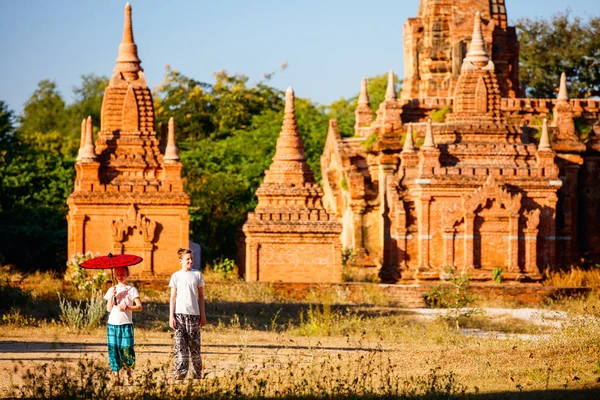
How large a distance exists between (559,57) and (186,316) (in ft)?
143

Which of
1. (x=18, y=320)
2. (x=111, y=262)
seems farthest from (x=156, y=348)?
(x=111, y=262)

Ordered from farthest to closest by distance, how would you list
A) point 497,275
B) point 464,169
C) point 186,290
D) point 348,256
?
point 348,256 < point 464,169 < point 497,275 < point 186,290

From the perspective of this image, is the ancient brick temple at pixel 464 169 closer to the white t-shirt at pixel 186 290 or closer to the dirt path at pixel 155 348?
the dirt path at pixel 155 348

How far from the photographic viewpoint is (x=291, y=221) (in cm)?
3183

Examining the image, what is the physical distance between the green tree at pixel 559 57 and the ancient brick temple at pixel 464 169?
16660 millimetres

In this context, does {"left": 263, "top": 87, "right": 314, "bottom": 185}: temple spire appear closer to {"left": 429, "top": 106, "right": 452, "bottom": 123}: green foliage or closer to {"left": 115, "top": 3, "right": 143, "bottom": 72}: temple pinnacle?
{"left": 115, "top": 3, "right": 143, "bottom": 72}: temple pinnacle

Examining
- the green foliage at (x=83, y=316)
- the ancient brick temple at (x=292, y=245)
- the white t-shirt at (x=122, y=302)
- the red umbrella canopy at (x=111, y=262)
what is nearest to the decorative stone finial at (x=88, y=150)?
the ancient brick temple at (x=292, y=245)

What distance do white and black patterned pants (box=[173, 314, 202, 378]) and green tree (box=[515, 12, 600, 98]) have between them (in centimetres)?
4199

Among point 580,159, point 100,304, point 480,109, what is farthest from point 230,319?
point 580,159

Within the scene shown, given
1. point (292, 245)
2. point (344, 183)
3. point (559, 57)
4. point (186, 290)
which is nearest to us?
point (186, 290)

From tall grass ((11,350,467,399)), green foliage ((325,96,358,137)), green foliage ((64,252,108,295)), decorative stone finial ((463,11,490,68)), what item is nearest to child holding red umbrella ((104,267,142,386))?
tall grass ((11,350,467,399))

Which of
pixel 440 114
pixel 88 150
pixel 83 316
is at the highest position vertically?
pixel 440 114

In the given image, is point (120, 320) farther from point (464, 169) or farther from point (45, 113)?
point (45, 113)

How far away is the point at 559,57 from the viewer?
5716 centimetres
